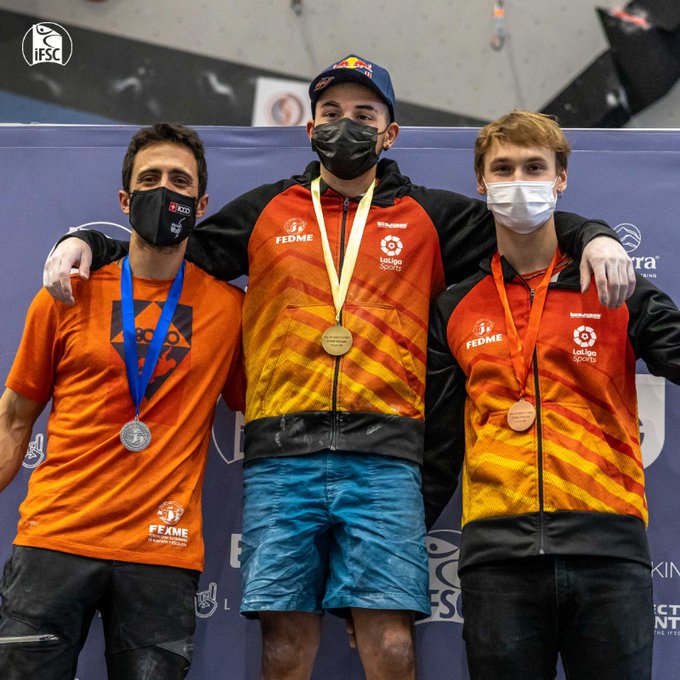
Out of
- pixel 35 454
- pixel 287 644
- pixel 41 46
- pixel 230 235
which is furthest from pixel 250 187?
pixel 41 46

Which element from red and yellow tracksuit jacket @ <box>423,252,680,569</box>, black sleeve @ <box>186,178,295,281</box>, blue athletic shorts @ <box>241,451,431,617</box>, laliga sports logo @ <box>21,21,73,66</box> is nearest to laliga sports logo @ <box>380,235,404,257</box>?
red and yellow tracksuit jacket @ <box>423,252,680,569</box>

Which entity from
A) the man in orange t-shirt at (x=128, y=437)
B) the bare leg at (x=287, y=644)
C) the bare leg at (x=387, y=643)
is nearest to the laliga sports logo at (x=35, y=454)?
the man in orange t-shirt at (x=128, y=437)

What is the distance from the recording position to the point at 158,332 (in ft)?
9.60

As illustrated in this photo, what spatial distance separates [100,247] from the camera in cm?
308

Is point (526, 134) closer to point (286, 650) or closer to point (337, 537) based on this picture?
point (337, 537)

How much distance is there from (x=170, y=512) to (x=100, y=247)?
87 centimetres

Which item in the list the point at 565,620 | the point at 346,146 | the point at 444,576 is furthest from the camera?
the point at 444,576

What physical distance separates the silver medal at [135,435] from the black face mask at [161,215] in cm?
55

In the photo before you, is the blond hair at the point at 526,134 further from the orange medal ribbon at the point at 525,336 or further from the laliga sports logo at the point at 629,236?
the laliga sports logo at the point at 629,236

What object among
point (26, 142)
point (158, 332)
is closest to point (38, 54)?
point (26, 142)

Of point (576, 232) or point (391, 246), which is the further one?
point (391, 246)

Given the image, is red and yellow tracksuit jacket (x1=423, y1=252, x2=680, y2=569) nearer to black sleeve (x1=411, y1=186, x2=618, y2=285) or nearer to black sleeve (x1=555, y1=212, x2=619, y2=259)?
black sleeve (x1=555, y1=212, x2=619, y2=259)

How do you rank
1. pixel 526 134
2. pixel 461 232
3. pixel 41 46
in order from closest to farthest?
1. pixel 526 134
2. pixel 461 232
3. pixel 41 46

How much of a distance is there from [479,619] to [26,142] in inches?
93.1
